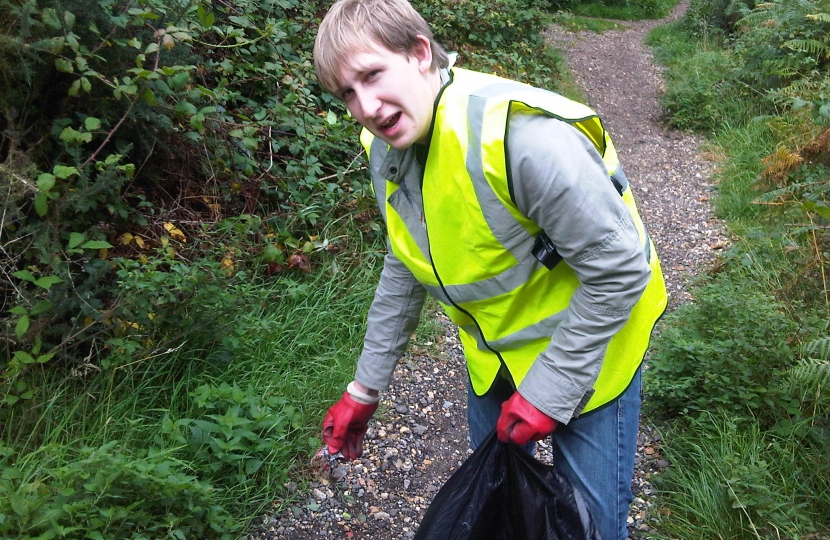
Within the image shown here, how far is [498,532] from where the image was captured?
6.09 feet

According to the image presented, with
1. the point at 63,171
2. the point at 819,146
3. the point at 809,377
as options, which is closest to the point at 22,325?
the point at 63,171

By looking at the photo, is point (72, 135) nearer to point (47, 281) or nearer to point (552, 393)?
point (47, 281)

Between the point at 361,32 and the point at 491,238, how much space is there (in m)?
0.52

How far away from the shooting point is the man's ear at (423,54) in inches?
62.7

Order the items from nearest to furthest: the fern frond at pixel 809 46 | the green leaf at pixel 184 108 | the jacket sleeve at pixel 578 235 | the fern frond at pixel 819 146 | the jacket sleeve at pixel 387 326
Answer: the jacket sleeve at pixel 578 235 → the jacket sleeve at pixel 387 326 → the green leaf at pixel 184 108 → the fern frond at pixel 819 146 → the fern frond at pixel 809 46

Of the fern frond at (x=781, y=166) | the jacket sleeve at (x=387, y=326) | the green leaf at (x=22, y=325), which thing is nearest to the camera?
the jacket sleeve at (x=387, y=326)

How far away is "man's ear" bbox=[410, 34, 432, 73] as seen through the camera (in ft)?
5.23

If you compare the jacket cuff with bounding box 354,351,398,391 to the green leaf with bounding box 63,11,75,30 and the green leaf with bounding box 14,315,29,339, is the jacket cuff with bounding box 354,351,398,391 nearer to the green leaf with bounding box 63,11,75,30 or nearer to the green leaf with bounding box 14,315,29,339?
the green leaf with bounding box 14,315,29,339

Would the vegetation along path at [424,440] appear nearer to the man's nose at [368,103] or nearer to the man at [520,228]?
the man at [520,228]

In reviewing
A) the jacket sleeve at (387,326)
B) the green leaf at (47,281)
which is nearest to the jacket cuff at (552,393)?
the jacket sleeve at (387,326)

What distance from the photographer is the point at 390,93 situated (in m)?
1.54

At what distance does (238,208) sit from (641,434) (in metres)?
2.39

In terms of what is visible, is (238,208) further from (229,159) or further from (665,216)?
(665,216)

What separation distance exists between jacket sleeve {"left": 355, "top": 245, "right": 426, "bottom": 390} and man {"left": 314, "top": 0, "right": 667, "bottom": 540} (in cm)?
21
